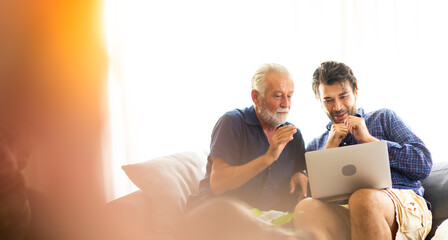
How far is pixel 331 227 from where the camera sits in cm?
105

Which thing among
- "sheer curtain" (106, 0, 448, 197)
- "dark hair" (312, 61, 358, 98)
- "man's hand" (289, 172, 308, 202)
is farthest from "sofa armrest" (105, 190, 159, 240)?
"sheer curtain" (106, 0, 448, 197)

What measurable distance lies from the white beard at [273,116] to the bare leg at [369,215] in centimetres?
29

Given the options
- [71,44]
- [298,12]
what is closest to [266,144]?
[71,44]

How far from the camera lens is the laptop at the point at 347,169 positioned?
0.99 m

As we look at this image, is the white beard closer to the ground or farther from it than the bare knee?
farther from it

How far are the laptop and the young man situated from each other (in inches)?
1.1

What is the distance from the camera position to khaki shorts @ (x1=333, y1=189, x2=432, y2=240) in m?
1.11

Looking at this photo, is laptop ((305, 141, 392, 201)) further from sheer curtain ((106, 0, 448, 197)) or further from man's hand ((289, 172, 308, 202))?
sheer curtain ((106, 0, 448, 197))

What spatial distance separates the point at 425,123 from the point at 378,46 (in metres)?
0.54

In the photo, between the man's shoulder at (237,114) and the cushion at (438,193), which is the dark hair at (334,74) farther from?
the cushion at (438,193)

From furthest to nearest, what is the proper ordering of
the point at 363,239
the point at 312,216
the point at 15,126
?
the point at 363,239
the point at 312,216
the point at 15,126

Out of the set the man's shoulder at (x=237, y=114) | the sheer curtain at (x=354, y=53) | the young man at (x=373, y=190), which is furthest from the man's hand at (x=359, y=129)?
the sheer curtain at (x=354, y=53)

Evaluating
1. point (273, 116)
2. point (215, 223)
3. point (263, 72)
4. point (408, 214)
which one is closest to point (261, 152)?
point (273, 116)

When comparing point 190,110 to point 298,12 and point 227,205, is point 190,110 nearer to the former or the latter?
point 298,12
